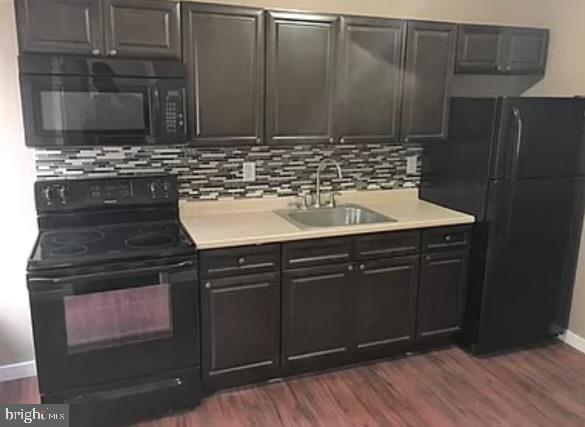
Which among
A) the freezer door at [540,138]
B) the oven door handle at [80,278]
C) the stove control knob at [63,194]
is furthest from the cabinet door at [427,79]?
the stove control knob at [63,194]

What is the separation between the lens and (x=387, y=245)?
2.90 m

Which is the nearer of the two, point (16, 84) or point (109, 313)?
point (109, 313)

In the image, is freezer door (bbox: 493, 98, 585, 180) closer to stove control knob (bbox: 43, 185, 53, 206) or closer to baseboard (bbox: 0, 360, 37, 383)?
stove control knob (bbox: 43, 185, 53, 206)

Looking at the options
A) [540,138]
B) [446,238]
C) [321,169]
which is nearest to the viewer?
[540,138]

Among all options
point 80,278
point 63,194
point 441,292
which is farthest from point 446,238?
point 63,194

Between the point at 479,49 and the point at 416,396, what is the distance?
217 centimetres

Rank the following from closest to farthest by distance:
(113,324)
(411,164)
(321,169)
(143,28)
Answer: (113,324)
(143,28)
(321,169)
(411,164)

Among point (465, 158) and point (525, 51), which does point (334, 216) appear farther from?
point (525, 51)

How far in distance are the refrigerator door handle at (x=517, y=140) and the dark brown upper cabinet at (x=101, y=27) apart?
1.91 metres

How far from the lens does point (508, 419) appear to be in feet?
8.46

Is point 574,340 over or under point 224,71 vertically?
under

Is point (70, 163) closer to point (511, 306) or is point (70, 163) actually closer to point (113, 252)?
point (113, 252)

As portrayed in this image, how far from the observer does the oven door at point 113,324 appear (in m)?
2.24

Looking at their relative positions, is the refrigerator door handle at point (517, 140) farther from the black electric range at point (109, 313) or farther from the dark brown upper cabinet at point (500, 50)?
the black electric range at point (109, 313)
